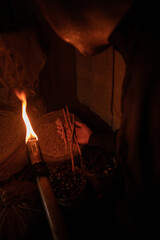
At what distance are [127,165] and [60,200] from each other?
107 centimetres

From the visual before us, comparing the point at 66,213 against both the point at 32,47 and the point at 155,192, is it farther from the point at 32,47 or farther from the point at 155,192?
the point at 32,47

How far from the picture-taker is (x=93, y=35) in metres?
0.88

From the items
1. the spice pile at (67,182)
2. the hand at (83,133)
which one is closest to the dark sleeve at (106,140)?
the hand at (83,133)

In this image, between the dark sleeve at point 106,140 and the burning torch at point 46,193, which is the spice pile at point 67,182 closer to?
the dark sleeve at point 106,140

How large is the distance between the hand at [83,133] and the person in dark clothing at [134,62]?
1091 mm

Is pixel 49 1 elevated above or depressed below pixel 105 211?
above

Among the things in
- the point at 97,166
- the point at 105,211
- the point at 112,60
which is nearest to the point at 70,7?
the point at 112,60

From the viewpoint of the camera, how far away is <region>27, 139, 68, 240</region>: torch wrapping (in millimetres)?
944

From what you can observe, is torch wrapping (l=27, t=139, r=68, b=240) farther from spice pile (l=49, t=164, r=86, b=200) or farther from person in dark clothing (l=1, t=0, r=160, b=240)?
spice pile (l=49, t=164, r=86, b=200)

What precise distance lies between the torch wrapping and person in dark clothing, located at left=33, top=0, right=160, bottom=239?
468mm

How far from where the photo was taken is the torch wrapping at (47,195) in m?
0.94

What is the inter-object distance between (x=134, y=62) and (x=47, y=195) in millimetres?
865

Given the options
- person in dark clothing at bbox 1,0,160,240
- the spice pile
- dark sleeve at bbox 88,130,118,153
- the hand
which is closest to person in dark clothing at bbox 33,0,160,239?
person in dark clothing at bbox 1,0,160,240

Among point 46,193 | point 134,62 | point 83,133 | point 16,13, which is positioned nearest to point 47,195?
point 46,193
